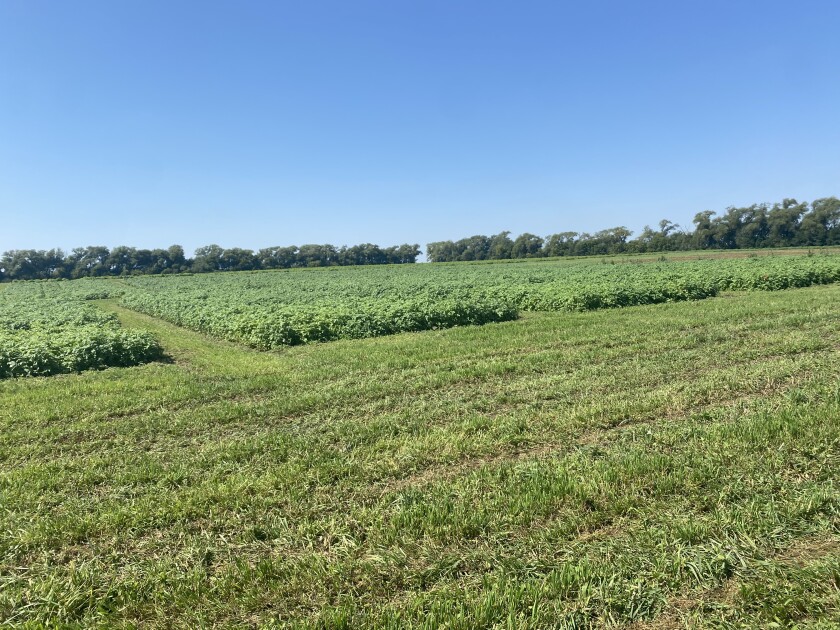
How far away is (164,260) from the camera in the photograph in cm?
12550

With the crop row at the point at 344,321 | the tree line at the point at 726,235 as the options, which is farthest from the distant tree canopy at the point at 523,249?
the crop row at the point at 344,321

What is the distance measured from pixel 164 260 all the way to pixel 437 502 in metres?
139

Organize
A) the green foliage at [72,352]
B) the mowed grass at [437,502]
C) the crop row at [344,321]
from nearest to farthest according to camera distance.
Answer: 1. the mowed grass at [437,502]
2. the green foliage at [72,352]
3. the crop row at [344,321]

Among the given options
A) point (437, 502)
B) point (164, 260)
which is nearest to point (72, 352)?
point (437, 502)

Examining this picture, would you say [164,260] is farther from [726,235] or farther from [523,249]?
[726,235]

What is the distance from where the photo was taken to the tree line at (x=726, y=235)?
104 metres

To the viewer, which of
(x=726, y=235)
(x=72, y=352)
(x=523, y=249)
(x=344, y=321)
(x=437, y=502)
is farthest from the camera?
(x=523, y=249)

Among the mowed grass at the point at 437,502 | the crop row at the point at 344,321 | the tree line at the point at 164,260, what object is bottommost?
the mowed grass at the point at 437,502

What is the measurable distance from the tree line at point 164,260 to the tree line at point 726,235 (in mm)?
50285

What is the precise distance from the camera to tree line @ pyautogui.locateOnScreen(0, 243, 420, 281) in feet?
367

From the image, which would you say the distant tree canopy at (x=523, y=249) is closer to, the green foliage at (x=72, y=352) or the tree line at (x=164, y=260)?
the tree line at (x=164, y=260)

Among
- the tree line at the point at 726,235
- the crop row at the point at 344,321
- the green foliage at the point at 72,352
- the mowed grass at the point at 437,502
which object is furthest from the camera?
the tree line at the point at 726,235

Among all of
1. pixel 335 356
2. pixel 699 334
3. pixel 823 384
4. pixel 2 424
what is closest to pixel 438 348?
pixel 335 356

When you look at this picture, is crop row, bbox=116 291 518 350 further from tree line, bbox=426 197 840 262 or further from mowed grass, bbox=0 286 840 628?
tree line, bbox=426 197 840 262
